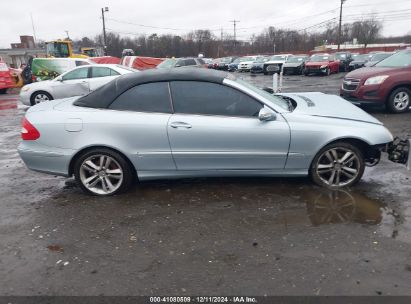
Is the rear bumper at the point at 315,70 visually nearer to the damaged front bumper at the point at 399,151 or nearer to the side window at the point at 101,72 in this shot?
the side window at the point at 101,72

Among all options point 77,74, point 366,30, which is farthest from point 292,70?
point 366,30

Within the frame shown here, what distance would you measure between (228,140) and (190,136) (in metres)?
0.45

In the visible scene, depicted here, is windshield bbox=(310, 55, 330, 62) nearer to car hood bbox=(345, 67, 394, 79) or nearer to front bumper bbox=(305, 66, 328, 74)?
front bumper bbox=(305, 66, 328, 74)

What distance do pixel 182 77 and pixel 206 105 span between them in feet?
1.56

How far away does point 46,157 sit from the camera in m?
4.18

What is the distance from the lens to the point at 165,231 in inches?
136

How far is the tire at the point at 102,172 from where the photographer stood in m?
4.14

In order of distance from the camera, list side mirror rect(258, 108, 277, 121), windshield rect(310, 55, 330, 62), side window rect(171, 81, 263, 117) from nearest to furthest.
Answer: side mirror rect(258, 108, 277, 121) < side window rect(171, 81, 263, 117) < windshield rect(310, 55, 330, 62)

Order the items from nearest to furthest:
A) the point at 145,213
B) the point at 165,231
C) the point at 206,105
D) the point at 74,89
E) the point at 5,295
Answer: the point at 5,295 < the point at 165,231 < the point at 145,213 < the point at 206,105 < the point at 74,89

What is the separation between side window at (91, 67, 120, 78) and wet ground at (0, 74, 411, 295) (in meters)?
7.45

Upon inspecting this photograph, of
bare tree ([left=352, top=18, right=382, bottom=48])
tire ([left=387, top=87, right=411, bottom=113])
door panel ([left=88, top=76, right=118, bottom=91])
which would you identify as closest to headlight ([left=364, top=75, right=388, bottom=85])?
tire ([left=387, top=87, right=411, bottom=113])

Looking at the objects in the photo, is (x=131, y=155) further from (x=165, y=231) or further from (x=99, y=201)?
(x=165, y=231)

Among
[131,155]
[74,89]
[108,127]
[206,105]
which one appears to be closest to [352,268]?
[206,105]

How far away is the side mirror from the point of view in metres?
3.91
